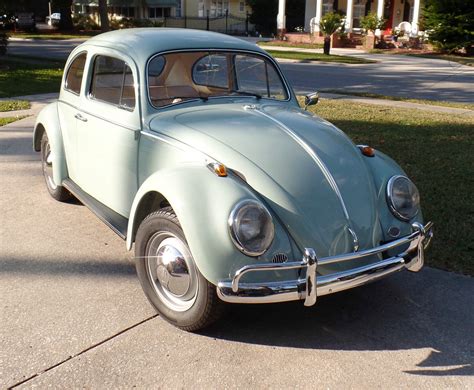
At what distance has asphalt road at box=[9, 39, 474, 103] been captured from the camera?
594 inches

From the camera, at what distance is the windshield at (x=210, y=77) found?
177 inches

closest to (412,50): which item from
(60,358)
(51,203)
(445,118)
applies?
(445,118)

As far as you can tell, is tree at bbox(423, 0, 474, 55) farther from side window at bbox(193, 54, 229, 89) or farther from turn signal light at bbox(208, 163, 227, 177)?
turn signal light at bbox(208, 163, 227, 177)

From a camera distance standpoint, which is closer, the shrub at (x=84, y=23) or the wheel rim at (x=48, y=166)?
the wheel rim at (x=48, y=166)

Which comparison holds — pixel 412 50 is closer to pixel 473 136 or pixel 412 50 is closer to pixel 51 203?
pixel 473 136

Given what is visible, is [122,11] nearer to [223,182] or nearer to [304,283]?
[223,182]

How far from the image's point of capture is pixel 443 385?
3100mm

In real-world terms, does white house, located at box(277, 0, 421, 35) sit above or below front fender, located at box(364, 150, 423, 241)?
above

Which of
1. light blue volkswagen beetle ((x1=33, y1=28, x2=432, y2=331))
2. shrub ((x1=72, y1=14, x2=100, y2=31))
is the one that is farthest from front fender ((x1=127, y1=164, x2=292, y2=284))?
shrub ((x1=72, y1=14, x2=100, y2=31))

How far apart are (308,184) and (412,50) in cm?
3131

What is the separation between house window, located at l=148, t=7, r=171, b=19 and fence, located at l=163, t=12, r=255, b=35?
1858 mm

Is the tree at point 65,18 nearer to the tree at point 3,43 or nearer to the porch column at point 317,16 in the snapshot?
the porch column at point 317,16

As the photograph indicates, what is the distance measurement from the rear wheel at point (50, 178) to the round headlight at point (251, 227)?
9.93ft

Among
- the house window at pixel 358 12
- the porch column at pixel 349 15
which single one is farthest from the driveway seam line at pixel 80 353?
the house window at pixel 358 12
